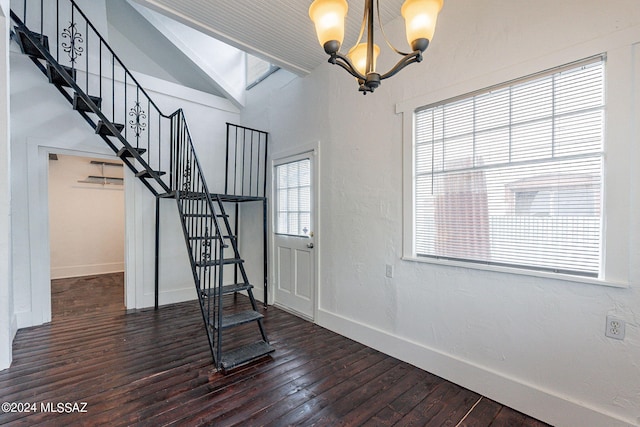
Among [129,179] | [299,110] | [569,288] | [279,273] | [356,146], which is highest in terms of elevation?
[299,110]

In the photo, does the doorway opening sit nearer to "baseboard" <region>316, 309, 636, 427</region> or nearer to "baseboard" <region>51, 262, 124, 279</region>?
"baseboard" <region>51, 262, 124, 279</region>

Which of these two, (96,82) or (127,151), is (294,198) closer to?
(127,151)

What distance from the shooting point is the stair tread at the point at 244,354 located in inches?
97.0

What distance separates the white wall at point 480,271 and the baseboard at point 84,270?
5.44 m

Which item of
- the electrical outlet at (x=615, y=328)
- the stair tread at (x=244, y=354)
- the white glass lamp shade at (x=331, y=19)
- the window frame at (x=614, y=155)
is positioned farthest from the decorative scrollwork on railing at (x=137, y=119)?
the electrical outlet at (x=615, y=328)

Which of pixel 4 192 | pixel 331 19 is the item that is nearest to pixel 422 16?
pixel 331 19

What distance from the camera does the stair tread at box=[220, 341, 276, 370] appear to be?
246cm

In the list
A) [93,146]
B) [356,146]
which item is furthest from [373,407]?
[93,146]

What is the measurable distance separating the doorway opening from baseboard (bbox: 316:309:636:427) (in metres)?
4.90

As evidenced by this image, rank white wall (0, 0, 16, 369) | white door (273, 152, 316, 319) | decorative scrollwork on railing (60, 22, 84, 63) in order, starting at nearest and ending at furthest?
white wall (0, 0, 16, 369)
decorative scrollwork on railing (60, 22, 84, 63)
white door (273, 152, 316, 319)

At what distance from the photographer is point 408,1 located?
4.46 feet

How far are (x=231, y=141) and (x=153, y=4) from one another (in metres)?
2.32

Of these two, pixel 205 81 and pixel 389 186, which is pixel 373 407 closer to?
pixel 389 186

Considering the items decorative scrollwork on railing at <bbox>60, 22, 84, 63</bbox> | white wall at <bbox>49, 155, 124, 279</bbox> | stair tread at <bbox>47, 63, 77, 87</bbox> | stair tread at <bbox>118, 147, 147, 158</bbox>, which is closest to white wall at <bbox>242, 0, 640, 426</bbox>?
stair tread at <bbox>118, 147, 147, 158</bbox>
